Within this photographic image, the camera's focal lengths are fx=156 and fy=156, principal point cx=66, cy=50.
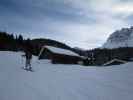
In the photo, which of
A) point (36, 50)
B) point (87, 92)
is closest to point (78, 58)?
point (36, 50)

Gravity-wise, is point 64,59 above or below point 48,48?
below

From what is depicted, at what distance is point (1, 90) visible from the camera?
27.2 ft

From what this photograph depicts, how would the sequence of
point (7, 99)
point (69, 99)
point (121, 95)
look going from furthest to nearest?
point (121, 95) < point (69, 99) < point (7, 99)

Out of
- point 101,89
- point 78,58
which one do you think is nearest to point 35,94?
point 101,89

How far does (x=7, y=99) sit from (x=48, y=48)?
101 ft

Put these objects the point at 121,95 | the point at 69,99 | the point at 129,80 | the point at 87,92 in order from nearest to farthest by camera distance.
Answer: the point at 69,99
the point at 121,95
the point at 87,92
the point at 129,80

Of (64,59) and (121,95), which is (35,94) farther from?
(64,59)

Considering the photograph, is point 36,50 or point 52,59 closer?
point 52,59

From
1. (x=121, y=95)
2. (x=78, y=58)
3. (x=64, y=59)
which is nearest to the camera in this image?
(x=121, y=95)

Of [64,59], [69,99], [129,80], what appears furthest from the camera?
[64,59]

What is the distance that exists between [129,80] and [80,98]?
5228mm

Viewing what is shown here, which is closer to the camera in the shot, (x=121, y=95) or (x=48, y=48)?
(x=121, y=95)

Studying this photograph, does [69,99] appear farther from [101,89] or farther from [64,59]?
[64,59]

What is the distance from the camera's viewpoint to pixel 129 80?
454 inches
